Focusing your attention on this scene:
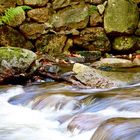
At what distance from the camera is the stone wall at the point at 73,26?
11508mm

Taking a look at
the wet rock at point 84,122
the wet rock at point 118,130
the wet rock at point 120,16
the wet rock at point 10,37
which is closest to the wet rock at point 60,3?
the wet rock at point 120,16

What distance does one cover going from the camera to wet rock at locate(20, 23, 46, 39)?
11.5 meters

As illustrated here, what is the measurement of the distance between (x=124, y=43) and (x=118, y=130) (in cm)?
758

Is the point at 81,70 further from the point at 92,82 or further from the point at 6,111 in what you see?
the point at 6,111

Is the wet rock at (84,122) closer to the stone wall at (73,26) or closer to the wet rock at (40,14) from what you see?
the stone wall at (73,26)

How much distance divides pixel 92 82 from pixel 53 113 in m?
1.60

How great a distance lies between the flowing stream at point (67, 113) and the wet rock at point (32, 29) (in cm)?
396

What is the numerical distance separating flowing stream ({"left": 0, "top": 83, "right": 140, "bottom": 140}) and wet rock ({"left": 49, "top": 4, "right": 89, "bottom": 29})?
4.22 meters

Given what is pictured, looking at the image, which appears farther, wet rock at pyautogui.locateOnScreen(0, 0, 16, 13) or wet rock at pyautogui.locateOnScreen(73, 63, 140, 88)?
wet rock at pyautogui.locateOnScreen(0, 0, 16, 13)

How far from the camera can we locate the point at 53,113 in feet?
20.3

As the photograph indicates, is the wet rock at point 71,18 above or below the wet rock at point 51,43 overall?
above

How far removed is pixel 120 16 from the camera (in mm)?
11555

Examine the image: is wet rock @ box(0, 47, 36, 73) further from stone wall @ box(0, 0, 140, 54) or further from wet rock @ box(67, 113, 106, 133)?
stone wall @ box(0, 0, 140, 54)

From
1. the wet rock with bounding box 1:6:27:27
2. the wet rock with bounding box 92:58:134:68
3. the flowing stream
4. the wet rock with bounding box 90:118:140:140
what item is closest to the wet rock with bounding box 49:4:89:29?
the wet rock with bounding box 1:6:27:27
